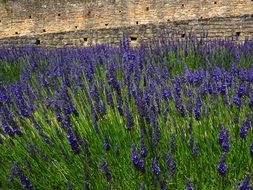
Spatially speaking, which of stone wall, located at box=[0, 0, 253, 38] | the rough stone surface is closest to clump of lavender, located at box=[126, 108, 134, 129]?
the rough stone surface

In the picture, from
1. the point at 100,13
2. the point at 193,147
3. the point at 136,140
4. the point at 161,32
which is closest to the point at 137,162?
the point at 193,147

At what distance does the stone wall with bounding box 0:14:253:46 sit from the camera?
22.8 feet

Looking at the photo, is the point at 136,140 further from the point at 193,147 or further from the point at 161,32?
the point at 161,32

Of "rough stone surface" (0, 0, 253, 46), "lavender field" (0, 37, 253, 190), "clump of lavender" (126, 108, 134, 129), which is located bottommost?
"rough stone surface" (0, 0, 253, 46)

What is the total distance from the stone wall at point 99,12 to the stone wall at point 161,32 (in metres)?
4.34

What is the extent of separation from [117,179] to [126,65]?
1.55m

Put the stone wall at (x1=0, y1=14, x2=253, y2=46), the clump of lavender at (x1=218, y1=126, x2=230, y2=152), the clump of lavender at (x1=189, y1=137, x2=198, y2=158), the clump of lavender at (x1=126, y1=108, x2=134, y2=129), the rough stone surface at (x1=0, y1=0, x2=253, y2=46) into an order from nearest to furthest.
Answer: the clump of lavender at (x1=218, y1=126, x2=230, y2=152) → the clump of lavender at (x1=189, y1=137, x2=198, y2=158) → the clump of lavender at (x1=126, y1=108, x2=134, y2=129) → the stone wall at (x1=0, y1=14, x2=253, y2=46) → the rough stone surface at (x1=0, y1=0, x2=253, y2=46)

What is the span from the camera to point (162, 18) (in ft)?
44.1

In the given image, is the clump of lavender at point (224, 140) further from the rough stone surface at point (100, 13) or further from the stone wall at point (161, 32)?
the rough stone surface at point (100, 13)

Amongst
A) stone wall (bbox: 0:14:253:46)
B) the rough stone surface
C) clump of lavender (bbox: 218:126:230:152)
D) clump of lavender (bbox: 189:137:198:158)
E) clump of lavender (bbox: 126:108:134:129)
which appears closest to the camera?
clump of lavender (bbox: 218:126:230:152)

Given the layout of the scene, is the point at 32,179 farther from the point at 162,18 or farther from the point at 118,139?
the point at 162,18

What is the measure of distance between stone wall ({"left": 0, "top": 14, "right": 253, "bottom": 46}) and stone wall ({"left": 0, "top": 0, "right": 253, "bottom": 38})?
4340mm

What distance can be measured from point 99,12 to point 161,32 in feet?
24.5

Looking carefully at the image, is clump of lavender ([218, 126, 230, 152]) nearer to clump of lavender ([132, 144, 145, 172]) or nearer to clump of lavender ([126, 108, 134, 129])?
clump of lavender ([132, 144, 145, 172])
